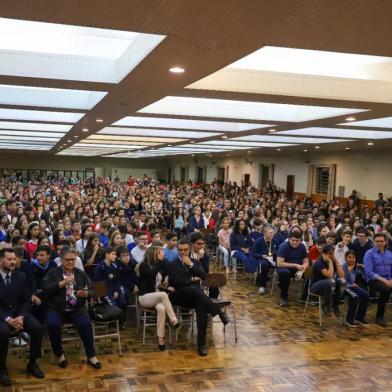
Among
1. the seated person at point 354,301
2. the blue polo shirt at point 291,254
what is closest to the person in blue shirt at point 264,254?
the blue polo shirt at point 291,254

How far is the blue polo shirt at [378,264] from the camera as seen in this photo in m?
7.31

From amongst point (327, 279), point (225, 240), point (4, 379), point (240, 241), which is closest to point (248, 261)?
point (240, 241)

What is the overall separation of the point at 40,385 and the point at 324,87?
218 inches

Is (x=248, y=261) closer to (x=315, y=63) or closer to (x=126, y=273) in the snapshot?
(x=126, y=273)

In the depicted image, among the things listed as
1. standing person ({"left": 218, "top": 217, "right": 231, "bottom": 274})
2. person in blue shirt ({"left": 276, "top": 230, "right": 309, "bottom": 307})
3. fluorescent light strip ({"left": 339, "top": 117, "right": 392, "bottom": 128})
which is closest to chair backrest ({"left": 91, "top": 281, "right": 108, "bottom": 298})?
person in blue shirt ({"left": 276, "top": 230, "right": 309, "bottom": 307})

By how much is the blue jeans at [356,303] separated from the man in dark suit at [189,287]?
6.80 ft

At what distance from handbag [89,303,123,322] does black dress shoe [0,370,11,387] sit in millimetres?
1174

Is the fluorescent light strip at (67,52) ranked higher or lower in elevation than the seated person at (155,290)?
higher

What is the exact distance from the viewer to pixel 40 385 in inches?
178

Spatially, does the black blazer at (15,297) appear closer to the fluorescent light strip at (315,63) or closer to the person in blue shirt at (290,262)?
the fluorescent light strip at (315,63)

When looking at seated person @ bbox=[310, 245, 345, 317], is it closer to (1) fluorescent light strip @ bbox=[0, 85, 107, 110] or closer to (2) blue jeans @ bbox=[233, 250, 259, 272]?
(2) blue jeans @ bbox=[233, 250, 259, 272]

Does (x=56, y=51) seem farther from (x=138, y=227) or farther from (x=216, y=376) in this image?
(x=138, y=227)

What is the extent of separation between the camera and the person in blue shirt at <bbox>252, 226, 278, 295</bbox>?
8703 millimetres

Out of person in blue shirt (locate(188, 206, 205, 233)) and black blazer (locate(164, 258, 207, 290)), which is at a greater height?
person in blue shirt (locate(188, 206, 205, 233))
